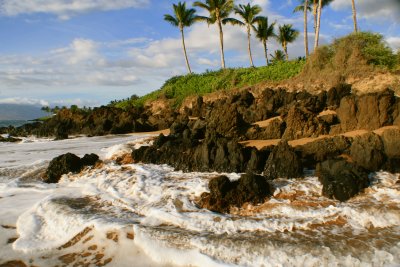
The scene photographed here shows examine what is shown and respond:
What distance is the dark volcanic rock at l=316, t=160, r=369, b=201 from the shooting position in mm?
5527

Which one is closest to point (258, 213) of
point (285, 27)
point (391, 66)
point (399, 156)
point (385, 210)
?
point (385, 210)

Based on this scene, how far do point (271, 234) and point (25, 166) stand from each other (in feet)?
25.2

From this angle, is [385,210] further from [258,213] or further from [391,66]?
[391,66]

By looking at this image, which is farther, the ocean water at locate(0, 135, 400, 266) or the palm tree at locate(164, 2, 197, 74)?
the palm tree at locate(164, 2, 197, 74)

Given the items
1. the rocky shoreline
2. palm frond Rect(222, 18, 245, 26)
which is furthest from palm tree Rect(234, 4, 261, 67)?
the rocky shoreline

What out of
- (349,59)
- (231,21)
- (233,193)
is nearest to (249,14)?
(231,21)

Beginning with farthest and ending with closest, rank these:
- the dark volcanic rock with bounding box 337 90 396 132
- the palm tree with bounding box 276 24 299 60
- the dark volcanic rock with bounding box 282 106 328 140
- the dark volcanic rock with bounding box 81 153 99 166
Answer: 1. the palm tree with bounding box 276 24 299 60
2. the dark volcanic rock with bounding box 282 106 328 140
3. the dark volcanic rock with bounding box 337 90 396 132
4. the dark volcanic rock with bounding box 81 153 99 166

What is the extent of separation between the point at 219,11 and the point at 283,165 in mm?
27455

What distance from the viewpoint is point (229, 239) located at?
4.40m

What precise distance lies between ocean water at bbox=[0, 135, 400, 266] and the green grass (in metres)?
19.0

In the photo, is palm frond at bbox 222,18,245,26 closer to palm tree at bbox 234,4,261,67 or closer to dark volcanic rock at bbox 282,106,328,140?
palm tree at bbox 234,4,261,67

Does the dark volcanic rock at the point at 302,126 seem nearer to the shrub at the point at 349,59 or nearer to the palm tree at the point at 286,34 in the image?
the shrub at the point at 349,59

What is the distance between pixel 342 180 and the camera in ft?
18.6

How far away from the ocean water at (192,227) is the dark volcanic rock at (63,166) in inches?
45.2
